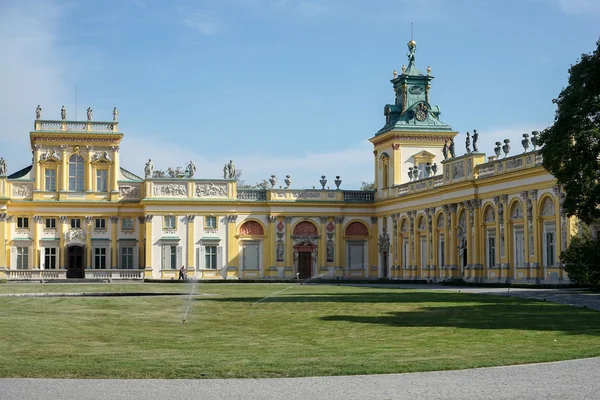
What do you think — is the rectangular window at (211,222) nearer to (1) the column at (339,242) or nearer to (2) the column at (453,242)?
(1) the column at (339,242)

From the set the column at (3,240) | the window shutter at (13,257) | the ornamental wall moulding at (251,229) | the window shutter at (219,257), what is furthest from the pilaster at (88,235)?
the ornamental wall moulding at (251,229)

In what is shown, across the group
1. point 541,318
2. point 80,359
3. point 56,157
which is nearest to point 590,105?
point 541,318

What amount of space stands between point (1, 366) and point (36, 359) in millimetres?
1172

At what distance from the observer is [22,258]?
239 feet

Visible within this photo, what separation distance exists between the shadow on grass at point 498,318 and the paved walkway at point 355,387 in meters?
7.05

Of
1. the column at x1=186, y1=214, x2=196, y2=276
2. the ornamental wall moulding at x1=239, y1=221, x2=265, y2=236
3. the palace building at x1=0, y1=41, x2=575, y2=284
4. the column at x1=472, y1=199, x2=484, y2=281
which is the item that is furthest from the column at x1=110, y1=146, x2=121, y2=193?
the column at x1=472, y1=199, x2=484, y2=281

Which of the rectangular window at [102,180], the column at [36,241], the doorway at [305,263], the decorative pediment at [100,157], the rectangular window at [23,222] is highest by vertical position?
the decorative pediment at [100,157]

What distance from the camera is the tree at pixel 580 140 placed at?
30.1 m

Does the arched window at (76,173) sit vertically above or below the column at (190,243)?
above

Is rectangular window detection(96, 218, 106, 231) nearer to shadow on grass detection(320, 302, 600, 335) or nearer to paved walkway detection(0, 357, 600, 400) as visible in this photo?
shadow on grass detection(320, 302, 600, 335)

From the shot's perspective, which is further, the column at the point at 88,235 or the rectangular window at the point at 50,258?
the column at the point at 88,235

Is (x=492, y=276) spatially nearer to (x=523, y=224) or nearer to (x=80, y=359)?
(x=523, y=224)

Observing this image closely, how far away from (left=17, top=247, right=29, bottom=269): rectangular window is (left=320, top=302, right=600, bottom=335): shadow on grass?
5033cm

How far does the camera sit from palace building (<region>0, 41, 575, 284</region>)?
72812mm
